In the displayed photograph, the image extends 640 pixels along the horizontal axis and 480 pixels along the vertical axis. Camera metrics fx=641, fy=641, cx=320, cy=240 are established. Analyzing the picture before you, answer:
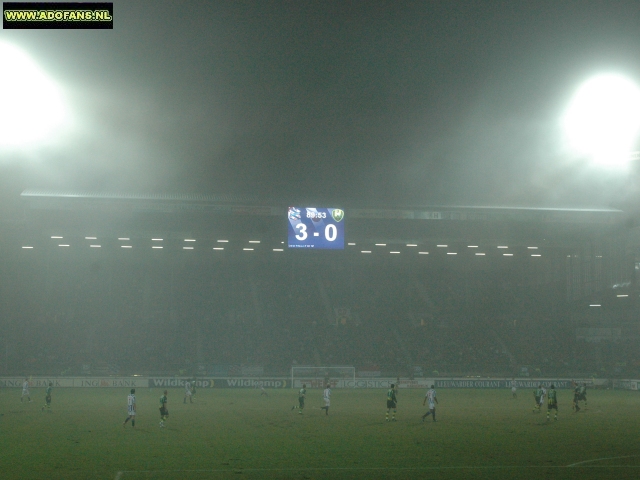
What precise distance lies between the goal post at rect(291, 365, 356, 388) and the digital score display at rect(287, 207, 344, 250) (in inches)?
518

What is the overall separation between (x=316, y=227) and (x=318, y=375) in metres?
15.0

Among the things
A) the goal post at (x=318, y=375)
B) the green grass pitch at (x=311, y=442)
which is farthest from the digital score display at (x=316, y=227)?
the green grass pitch at (x=311, y=442)

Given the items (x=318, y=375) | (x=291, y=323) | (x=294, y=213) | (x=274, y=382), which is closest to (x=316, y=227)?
(x=294, y=213)

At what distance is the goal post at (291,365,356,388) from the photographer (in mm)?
56125

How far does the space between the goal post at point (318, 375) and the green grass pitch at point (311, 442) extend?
54.2 feet

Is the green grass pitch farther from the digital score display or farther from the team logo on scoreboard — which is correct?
the team logo on scoreboard

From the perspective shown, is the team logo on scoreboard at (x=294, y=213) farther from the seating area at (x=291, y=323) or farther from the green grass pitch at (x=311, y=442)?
the seating area at (x=291, y=323)

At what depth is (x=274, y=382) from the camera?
55094 millimetres

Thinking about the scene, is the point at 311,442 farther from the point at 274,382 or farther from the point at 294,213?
the point at 274,382

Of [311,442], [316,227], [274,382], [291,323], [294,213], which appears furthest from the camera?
[291,323]

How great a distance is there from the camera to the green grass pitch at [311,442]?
17.6 meters

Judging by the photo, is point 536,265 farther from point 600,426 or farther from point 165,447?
point 165,447

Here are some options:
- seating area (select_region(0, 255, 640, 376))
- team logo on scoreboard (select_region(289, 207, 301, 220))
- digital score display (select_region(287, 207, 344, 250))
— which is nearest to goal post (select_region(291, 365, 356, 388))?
seating area (select_region(0, 255, 640, 376))

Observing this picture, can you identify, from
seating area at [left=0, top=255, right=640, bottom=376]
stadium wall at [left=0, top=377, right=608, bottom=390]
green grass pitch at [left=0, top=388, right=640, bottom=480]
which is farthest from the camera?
seating area at [left=0, top=255, right=640, bottom=376]
